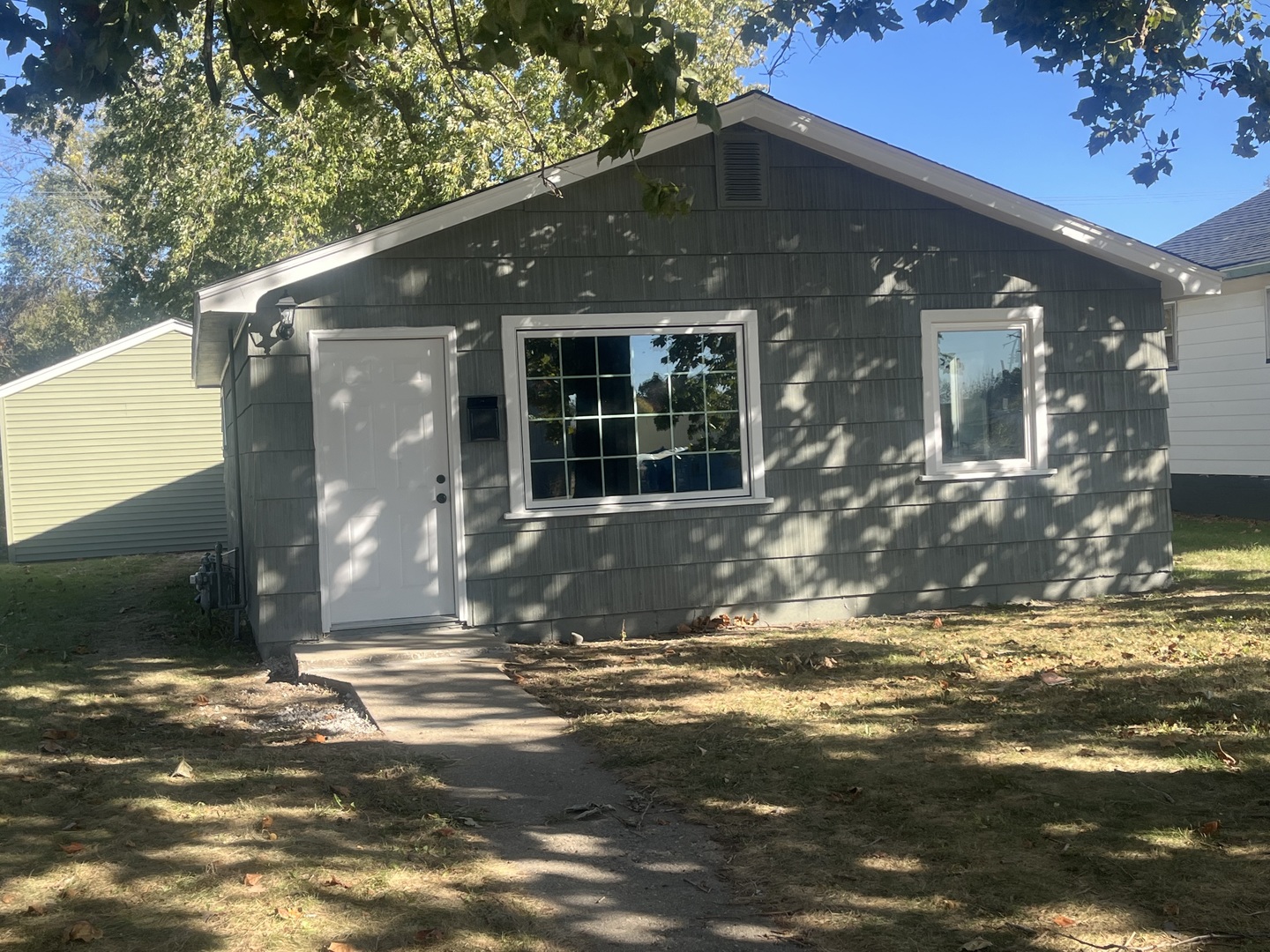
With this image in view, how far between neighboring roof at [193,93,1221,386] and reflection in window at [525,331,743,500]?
122 cm

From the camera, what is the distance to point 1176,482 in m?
18.0

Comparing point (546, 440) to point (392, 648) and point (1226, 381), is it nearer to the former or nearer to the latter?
point (392, 648)

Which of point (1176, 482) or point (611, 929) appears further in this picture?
point (1176, 482)

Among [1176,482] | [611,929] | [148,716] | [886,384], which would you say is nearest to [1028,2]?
[886,384]

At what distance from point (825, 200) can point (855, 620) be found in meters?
3.64

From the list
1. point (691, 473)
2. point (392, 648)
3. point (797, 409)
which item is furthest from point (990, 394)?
point (392, 648)

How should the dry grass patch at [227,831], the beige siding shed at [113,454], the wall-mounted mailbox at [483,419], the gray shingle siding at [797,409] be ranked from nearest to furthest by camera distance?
the dry grass patch at [227,831]
the gray shingle siding at [797,409]
the wall-mounted mailbox at [483,419]
the beige siding shed at [113,454]

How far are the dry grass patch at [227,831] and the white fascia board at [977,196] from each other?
19.2 ft

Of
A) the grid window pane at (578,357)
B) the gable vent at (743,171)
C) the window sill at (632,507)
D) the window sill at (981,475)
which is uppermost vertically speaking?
the gable vent at (743,171)

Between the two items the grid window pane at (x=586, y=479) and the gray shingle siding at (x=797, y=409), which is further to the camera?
the grid window pane at (x=586, y=479)

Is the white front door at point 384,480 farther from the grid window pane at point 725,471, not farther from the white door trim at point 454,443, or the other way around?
the grid window pane at point 725,471

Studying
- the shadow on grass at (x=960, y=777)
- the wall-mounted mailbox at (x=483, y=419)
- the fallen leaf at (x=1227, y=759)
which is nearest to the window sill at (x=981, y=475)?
the shadow on grass at (x=960, y=777)

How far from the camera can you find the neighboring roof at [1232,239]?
1628 cm

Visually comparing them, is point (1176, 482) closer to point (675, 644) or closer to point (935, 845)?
point (675, 644)
